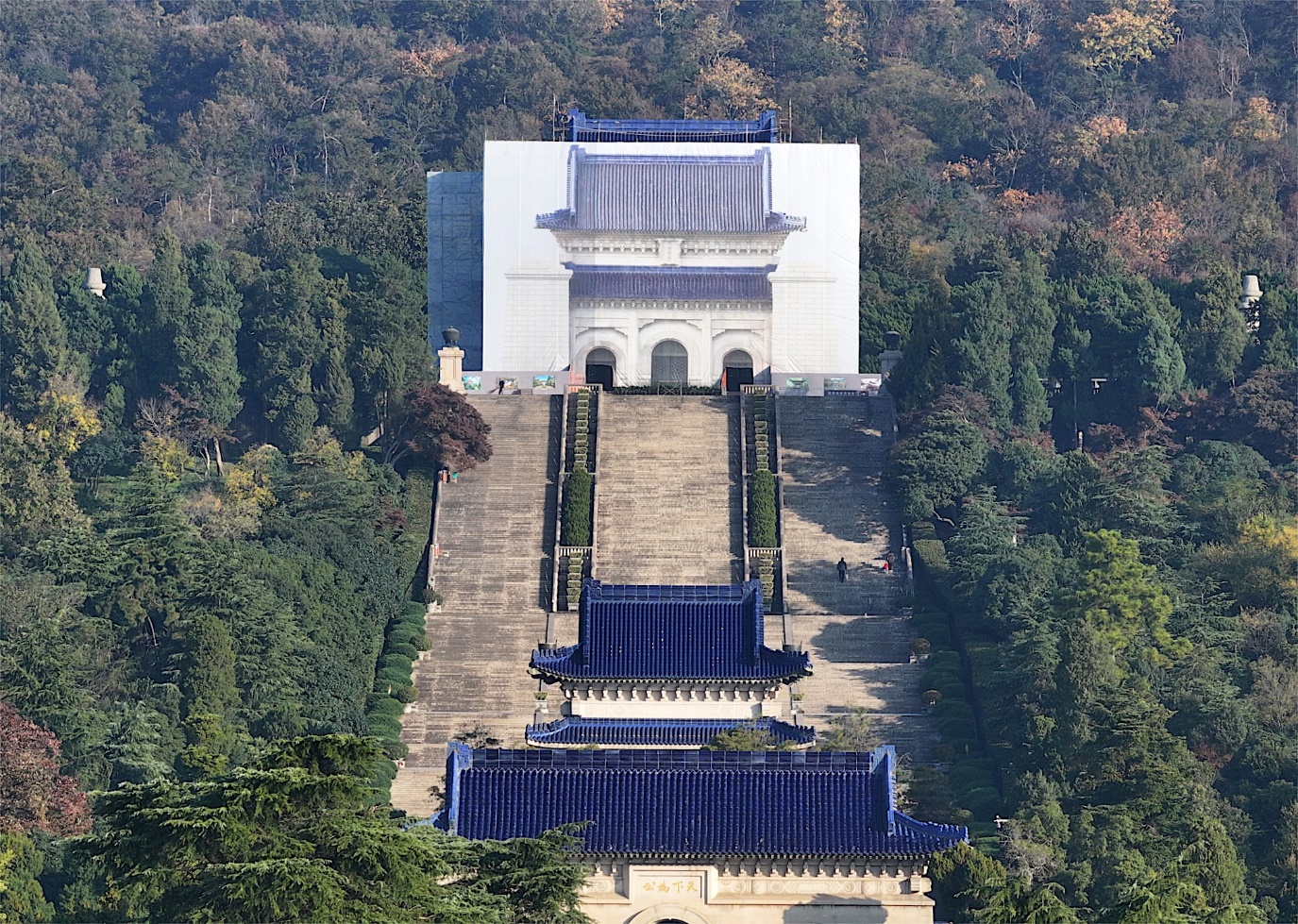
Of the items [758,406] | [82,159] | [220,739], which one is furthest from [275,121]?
[220,739]

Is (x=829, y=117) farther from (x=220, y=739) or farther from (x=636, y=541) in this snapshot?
(x=220, y=739)

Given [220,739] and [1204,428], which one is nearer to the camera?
[220,739]

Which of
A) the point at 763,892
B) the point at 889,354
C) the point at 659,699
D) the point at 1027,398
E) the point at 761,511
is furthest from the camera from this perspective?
the point at 889,354

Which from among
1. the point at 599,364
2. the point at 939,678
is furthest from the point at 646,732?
the point at 599,364

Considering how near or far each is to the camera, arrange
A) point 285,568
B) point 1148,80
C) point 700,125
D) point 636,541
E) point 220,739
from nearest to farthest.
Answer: point 220,739, point 285,568, point 636,541, point 700,125, point 1148,80

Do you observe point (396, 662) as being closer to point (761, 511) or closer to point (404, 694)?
point (404, 694)

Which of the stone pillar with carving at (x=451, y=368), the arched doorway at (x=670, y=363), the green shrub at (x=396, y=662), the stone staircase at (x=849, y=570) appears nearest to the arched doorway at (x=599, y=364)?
the arched doorway at (x=670, y=363)

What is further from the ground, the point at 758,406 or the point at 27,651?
the point at 758,406
